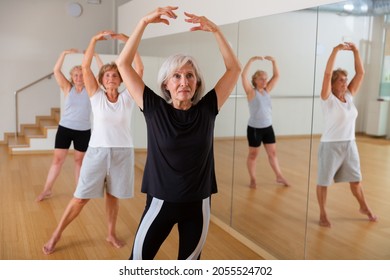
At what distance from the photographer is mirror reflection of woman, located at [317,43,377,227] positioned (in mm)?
2639

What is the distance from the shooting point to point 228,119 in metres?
4.27

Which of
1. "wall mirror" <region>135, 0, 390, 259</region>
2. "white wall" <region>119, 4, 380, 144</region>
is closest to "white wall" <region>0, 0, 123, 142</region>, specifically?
"wall mirror" <region>135, 0, 390, 259</region>

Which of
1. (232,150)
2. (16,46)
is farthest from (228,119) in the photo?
(16,46)

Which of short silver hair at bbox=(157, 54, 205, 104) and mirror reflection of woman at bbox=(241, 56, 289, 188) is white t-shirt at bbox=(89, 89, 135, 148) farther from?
short silver hair at bbox=(157, 54, 205, 104)

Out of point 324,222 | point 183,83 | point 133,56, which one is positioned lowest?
point 324,222

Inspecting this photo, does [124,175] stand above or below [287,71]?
below

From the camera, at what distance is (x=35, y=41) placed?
8.92 m

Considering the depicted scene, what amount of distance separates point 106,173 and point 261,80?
54.6 inches

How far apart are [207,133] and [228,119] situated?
88.3 inches

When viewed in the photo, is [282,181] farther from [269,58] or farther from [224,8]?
[224,8]

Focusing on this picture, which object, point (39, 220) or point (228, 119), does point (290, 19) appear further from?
point (39, 220)

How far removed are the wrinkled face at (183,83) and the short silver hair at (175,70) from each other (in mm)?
17

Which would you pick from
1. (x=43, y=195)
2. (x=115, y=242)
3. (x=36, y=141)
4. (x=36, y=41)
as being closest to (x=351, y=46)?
(x=115, y=242)

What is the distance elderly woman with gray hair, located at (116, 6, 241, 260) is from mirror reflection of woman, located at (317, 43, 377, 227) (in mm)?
924
